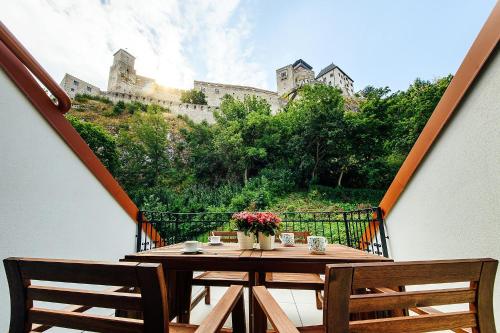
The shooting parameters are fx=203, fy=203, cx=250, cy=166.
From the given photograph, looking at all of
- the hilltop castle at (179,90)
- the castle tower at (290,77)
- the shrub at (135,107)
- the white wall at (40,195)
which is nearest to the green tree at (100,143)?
the shrub at (135,107)

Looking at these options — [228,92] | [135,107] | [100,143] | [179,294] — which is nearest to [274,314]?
[179,294]

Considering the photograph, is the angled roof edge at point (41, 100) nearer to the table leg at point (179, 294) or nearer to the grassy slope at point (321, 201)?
the table leg at point (179, 294)

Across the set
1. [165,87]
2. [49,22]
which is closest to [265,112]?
[49,22]

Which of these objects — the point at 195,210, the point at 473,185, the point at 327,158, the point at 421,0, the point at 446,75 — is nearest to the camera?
the point at 473,185

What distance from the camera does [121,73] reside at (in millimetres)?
33281

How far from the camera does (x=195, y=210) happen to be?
11.1 metres

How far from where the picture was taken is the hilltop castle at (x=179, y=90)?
2859 centimetres

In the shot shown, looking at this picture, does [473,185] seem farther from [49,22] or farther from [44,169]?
[49,22]

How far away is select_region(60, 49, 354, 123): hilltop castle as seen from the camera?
28.6 metres

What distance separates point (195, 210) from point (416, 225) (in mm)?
10250

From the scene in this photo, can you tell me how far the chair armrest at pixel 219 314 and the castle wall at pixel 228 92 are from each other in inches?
1410

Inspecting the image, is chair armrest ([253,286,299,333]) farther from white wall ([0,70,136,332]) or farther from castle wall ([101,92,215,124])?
castle wall ([101,92,215,124])

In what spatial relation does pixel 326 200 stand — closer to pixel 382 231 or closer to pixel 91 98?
pixel 382 231

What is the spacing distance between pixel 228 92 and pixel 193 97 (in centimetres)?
748
